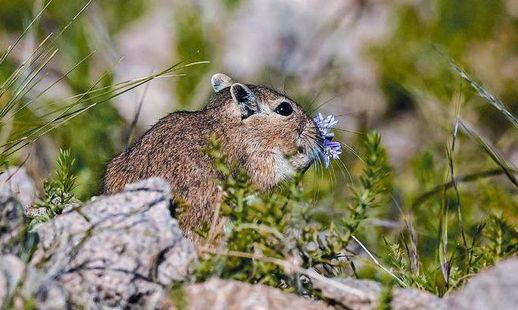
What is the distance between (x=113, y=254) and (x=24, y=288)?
0.52 m

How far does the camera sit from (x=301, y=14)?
42.9 feet

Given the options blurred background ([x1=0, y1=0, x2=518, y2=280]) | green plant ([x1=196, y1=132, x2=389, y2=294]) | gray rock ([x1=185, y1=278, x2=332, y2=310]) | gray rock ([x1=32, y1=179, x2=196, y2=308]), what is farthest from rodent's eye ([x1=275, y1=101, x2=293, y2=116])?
blurred background ([x1=0, y1=0, x2=518, y2=280])

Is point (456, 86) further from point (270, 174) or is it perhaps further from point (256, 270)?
point (256, 270)

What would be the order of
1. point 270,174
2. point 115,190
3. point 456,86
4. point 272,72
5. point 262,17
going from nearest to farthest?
point 115,190 < point 270,174 < point 456,86 < point 272,72 < point 262,17

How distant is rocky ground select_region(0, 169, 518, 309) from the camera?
4.32 m

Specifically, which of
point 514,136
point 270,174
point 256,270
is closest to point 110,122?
point 270,174

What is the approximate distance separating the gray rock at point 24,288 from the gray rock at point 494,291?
1.45m

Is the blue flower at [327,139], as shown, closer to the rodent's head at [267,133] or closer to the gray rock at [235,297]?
the rodent's head at [267,133]

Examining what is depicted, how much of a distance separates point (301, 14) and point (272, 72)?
3.75 ft

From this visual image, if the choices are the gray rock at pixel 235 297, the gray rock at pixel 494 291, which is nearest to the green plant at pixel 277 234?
the gray rock at pixel 235 297

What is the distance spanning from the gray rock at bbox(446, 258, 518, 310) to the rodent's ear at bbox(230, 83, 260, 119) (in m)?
2.55

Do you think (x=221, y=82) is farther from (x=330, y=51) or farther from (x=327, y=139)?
(x=330, y=51)

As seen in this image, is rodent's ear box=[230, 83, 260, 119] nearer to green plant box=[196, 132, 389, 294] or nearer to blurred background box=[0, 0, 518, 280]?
green plant box=[196, 132, 389, 294]

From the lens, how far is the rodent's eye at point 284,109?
22.4 ft
